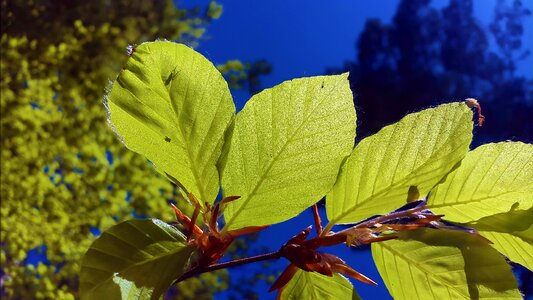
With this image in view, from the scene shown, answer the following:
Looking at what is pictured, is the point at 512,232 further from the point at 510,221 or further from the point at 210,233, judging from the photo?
the point at 210,233

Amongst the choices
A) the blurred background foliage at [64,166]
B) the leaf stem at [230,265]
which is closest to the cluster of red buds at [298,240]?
the leaf stem at [230,265]

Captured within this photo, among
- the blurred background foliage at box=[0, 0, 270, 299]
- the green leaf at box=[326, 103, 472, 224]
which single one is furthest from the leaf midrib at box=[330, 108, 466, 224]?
the blurred background foliage at box=[0, 0, 270, 299]

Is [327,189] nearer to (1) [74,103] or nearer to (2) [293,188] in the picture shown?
(2) [293,188]

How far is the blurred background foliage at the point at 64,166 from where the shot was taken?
7.11 ft

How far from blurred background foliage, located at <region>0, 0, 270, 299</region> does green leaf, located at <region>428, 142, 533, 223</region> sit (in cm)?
191

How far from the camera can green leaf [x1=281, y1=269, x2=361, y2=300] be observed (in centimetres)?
21

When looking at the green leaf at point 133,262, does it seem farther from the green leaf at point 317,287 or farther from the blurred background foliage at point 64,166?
the blurred background foliage at point 64,166

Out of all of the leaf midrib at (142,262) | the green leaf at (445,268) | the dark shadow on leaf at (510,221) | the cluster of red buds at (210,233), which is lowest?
the green leaf at (445,268)

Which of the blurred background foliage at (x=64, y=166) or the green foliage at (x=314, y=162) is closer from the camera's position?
the green foliage at (x=314, y=162)

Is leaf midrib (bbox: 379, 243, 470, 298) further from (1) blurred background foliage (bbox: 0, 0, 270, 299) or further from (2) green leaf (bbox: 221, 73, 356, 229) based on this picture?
(1) blurred background foliage (bbox: 0, 0, 270, 299)

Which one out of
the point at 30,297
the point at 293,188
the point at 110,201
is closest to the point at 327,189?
the point at 293,188

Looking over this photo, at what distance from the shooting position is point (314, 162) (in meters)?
0.20

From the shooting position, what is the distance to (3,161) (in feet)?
7.38

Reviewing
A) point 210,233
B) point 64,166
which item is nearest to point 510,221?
point 210,233
